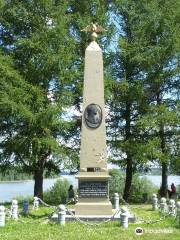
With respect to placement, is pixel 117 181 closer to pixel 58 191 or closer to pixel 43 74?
pixel 58 191

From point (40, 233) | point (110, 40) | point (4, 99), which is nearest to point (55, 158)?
point (4, 99)

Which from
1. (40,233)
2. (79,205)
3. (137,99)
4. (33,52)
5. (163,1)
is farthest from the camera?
(163,1)

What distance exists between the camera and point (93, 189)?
58.7ft

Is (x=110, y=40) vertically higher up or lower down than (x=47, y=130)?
higher up

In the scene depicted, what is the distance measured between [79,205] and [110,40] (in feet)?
47.1

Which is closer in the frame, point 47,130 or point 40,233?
point 40,233

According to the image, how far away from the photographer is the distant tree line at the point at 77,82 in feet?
86.9

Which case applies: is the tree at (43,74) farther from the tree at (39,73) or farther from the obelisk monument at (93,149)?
the obelisk monument at (93,149)

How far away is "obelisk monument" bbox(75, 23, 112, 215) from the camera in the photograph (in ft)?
58.3

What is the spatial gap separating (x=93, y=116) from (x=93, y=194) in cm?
268

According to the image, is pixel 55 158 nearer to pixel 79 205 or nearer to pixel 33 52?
pixel 33 52

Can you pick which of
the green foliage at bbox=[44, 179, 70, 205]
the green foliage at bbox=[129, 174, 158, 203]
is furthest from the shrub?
the green foliage at bbox=[44, 179, 70, 205]

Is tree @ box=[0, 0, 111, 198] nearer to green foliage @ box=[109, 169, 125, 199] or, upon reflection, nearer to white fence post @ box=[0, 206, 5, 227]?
green foliage @ box=[109, 169, 125, 199]

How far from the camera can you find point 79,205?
1772 centimetres
